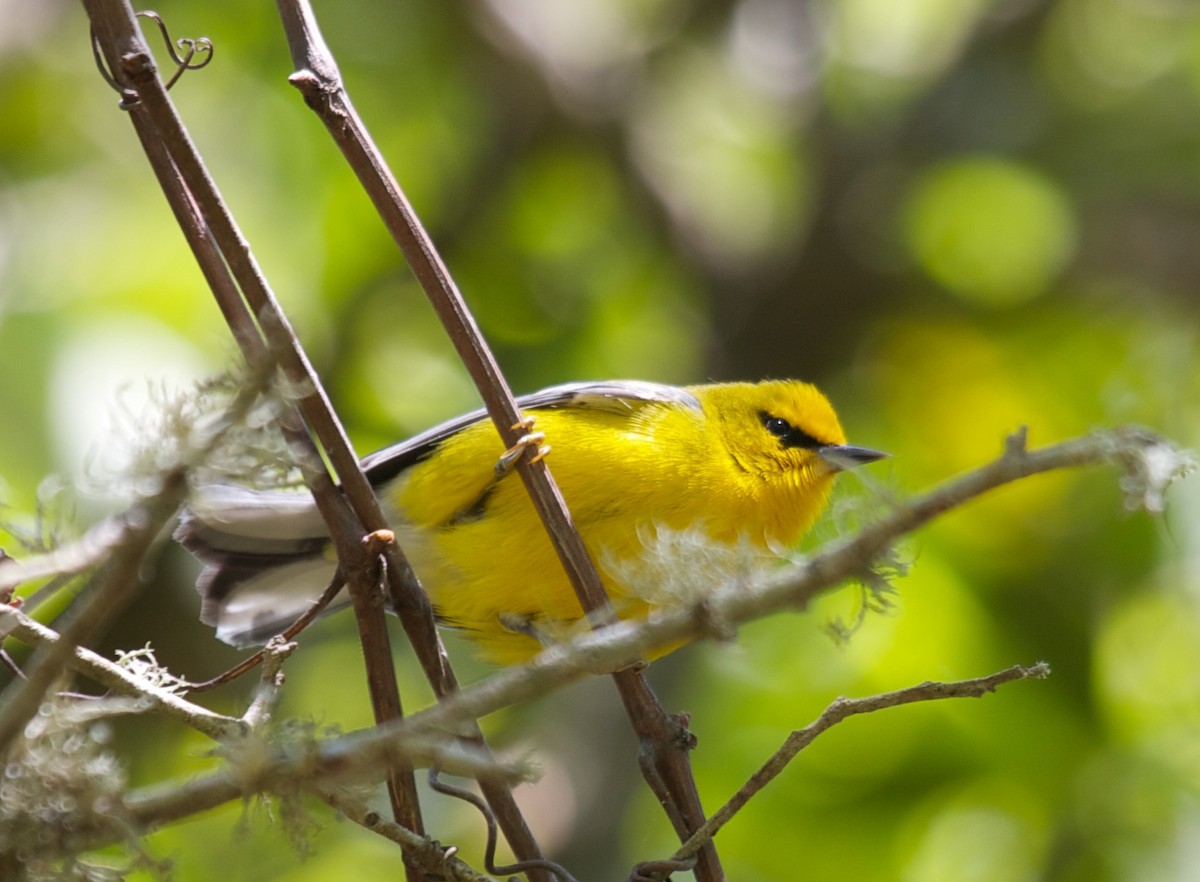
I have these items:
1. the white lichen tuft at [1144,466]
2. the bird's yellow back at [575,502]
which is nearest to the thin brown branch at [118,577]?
the white lichen tuft at [1144,466]

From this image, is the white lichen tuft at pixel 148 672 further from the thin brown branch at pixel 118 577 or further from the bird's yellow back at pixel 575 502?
the bird's yellow back at pixel 575 502

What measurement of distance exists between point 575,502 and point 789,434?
0.95 metres

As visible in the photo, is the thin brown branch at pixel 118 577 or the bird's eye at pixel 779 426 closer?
the thin brown branch at pixel 118 577

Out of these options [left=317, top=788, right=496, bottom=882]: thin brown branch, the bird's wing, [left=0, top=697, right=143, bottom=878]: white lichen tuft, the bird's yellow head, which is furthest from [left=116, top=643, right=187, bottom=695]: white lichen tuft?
the bird's yellow head

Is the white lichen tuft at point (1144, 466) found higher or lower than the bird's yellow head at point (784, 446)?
higher

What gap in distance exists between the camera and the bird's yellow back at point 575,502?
3.34 m

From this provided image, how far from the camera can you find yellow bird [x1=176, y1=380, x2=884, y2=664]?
132 inches

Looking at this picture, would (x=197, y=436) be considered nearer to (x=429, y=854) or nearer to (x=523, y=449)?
(x=429, y=854)

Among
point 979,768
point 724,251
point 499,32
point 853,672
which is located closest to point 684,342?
point 724,251

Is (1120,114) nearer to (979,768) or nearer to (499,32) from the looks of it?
(499,32)

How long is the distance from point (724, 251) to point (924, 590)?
2.20 meters

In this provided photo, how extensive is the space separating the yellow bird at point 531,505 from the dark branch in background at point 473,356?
0.83 meters

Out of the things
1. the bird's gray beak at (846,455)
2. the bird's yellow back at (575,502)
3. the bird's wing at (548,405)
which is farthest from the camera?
the bird's gray beak at (846,455)

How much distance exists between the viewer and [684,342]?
6758 millimetres
